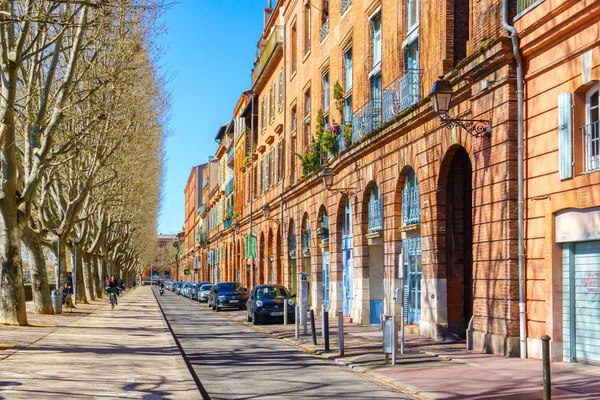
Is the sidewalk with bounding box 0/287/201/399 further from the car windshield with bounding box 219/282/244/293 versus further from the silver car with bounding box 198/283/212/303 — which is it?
the silver car with bounding box 198/283/212/303

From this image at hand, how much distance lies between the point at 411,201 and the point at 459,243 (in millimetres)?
2482

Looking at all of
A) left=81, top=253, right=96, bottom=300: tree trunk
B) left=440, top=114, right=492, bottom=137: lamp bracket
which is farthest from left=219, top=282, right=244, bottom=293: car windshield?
left=440, top=114, right=492, bottom=137: lamp bracket

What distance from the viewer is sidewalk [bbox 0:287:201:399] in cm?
1088

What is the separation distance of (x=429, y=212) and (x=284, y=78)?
2461cm

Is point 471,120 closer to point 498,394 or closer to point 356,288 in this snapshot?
point 498,394

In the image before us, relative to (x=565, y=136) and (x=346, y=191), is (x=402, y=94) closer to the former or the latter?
(x=346, y=191)

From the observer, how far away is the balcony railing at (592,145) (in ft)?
45.0

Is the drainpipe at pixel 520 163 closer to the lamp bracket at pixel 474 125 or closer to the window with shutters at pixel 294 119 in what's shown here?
the lamp bracket at pixel 474 125

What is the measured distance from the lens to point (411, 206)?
22500mm

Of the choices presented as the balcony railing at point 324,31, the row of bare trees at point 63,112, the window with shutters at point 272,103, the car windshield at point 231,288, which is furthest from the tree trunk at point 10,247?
the window with shutters at point 272,103

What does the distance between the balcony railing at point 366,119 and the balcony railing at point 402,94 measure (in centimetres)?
105

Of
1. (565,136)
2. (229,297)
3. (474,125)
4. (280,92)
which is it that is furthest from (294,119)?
(565,136)

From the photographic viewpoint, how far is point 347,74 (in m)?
30.7

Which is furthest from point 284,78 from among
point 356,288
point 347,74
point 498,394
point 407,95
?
point 498,394
